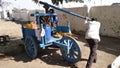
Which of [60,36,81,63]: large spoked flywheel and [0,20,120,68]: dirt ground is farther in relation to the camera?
[0,20,120,68]: dirt ground

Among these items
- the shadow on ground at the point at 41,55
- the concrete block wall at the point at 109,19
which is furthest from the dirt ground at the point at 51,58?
the concrete block wall at the point at 109,19

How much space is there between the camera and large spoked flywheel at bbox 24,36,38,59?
7727 mm

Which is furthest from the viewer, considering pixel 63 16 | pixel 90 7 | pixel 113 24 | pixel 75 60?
pixel 63 16

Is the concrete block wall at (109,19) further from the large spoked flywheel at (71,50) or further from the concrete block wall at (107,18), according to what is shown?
the large spoked flywheel at (71,50)

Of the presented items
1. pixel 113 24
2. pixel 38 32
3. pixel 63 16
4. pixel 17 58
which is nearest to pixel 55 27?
pixel 38 32

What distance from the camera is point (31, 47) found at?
8.04m

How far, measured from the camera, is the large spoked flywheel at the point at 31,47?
773cm

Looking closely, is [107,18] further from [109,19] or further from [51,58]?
[51,58]

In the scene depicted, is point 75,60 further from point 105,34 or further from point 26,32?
point 105,34

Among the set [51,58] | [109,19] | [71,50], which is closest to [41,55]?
[51,58]

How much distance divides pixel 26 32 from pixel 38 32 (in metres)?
1.20

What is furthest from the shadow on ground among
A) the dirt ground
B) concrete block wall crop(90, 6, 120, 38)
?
concrete block wall crop(90, 6, 120, 38)

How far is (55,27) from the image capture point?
8.70 metres

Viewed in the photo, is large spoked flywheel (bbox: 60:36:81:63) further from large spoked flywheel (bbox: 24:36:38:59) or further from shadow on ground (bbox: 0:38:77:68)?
large spoked flywheel (bbox: 24:36:38:59)
